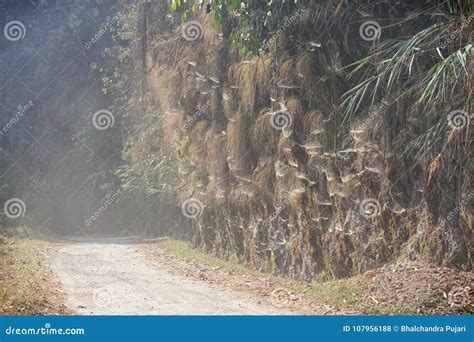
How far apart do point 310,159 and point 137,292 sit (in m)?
3.51

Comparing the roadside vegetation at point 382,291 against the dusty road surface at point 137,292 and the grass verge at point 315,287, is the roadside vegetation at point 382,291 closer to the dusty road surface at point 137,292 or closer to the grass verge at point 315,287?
the grass verge at point 315,287

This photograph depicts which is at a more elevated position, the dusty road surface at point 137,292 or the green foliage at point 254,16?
the green foliage at point 254,16

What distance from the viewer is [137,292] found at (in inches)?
355

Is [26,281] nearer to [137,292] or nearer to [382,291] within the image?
[137,292]

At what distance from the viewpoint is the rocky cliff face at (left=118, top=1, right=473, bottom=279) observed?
7.58 meters

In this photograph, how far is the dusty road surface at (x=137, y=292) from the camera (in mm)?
7680

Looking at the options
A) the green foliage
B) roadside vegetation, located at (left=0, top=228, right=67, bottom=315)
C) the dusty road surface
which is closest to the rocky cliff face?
the green foliage

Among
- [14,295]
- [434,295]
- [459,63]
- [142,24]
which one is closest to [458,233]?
[434,295]

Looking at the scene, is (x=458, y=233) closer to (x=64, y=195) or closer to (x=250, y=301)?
(x=250, y=301)

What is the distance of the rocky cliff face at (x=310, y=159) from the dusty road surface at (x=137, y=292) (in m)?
1.67

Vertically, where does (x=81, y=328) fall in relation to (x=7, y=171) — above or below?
below

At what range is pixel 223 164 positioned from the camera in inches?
488

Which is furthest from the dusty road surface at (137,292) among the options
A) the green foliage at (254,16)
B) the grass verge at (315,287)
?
the green foliage at (254,16)

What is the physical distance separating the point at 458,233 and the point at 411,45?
2384 millimetres
